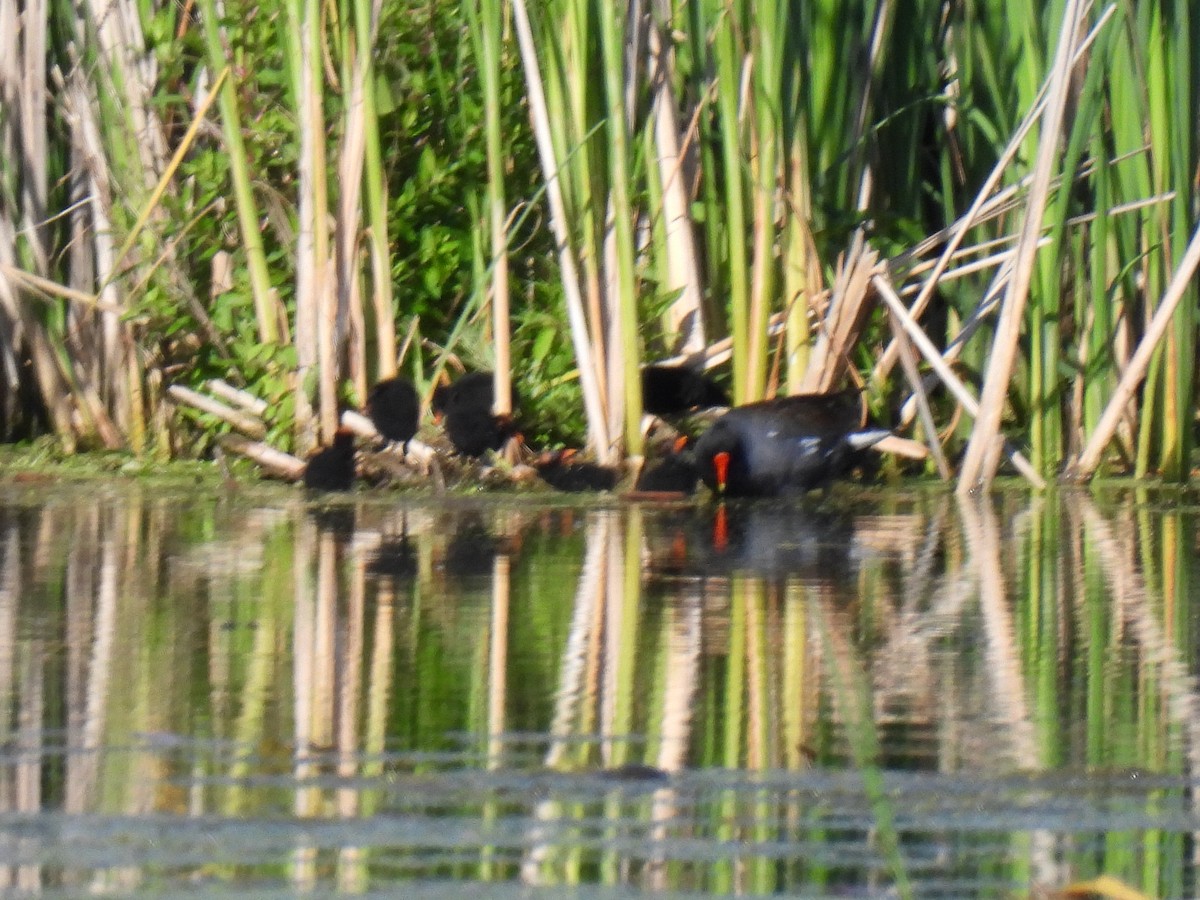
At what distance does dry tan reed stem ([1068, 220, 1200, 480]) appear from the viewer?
22.0 ft

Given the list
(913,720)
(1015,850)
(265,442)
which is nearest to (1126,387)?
Answer: (265,442)

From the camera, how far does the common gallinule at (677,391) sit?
714cm

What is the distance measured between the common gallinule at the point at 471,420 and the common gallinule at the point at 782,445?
651 millimetres

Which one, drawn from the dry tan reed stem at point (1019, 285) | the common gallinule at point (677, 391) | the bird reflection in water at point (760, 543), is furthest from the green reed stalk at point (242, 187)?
the dry tan reed stem at point (1019, 285)

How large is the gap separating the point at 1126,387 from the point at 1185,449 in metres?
0.33

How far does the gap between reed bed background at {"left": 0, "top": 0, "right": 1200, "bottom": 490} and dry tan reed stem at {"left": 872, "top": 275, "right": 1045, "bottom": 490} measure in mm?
18

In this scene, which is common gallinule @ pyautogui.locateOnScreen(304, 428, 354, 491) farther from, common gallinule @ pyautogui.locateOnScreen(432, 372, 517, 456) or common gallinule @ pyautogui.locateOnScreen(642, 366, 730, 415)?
common gallinule @ pyautogui.locateOnScreen(642, 366, 730, 415)

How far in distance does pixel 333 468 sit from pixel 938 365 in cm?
200

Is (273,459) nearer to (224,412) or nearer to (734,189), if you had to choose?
(224,412)

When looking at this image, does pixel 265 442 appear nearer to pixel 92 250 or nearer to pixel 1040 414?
pixel 92 250

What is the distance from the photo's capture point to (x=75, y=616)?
14.2 feet

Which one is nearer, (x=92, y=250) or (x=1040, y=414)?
(x=1040, y=414)

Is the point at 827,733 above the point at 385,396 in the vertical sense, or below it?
below

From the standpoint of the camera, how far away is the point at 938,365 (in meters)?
7.04
